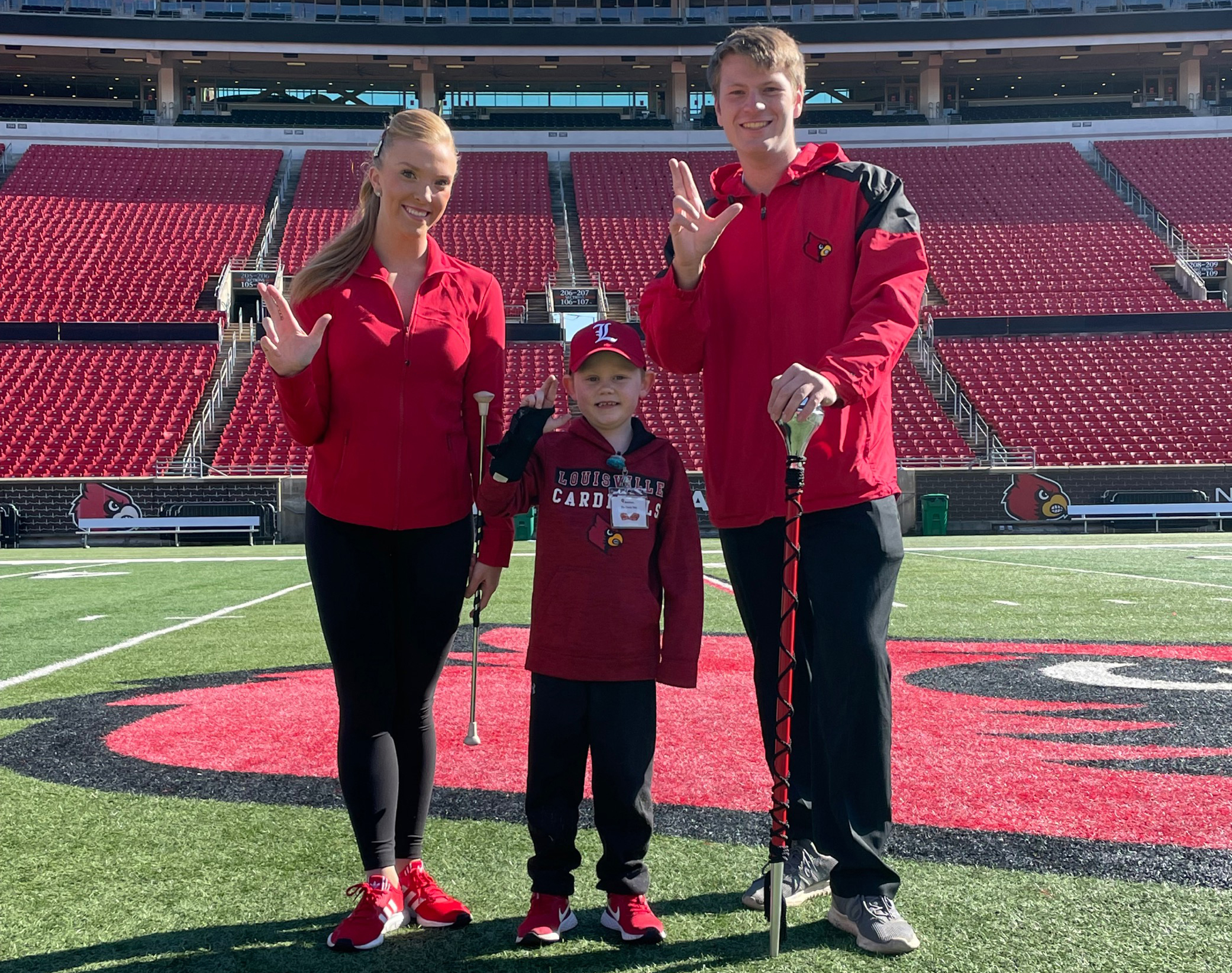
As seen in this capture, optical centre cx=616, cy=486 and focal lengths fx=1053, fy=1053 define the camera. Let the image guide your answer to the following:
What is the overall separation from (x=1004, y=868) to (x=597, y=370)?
5.33 ft

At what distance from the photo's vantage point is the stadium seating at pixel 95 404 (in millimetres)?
19781

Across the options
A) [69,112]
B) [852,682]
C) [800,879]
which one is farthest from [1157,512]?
[69,112]

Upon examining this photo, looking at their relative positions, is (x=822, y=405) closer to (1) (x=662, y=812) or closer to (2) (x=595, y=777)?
(2) (x=595, y=777)

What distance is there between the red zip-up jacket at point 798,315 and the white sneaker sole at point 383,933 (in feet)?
3.95

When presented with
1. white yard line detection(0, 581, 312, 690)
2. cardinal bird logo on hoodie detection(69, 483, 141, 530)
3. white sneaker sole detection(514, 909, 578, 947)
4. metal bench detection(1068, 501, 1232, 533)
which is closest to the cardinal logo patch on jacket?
white sneaker sole detection(514, 909, 578, 947)

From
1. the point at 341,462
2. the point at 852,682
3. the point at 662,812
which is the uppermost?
the point at 341,462

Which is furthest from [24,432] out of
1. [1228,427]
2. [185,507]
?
[1228,427]

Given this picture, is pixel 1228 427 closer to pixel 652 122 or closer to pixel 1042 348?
pixel 1042 348

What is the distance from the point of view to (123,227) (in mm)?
27375

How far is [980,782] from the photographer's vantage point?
345cm

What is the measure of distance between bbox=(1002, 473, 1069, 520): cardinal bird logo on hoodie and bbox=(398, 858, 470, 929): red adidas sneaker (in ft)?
62.5

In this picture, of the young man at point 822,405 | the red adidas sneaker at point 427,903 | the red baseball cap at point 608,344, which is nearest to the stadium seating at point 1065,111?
the young man at point 822,405

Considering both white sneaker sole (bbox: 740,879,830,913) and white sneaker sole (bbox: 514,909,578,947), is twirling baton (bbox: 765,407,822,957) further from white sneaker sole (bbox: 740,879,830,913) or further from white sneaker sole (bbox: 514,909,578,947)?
white sneaker sole (bbox: 514,909,578,947)

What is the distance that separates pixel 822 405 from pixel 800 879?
1194 mm
